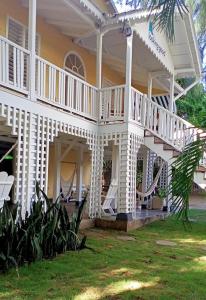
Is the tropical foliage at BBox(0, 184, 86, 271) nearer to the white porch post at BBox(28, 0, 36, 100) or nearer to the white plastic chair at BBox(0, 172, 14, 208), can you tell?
the white plastic chair at BBox(0, 172, 14, 208)

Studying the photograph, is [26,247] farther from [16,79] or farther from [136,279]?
[16,79]

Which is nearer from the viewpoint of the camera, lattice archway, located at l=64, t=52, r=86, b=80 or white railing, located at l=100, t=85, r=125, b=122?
white railing, located at l=100, t=85, r=125, b=122

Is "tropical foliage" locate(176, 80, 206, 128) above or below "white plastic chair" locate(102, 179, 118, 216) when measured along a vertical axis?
above

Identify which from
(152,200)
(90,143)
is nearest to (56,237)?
(90,143)

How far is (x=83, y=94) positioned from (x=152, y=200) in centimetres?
602

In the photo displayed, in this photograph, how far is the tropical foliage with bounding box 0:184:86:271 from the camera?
20.6 ft

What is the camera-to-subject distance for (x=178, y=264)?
23.9ft

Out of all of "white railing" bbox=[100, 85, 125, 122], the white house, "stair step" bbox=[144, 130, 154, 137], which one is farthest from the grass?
"stair step" bbox=[144, 130, 154, 137]

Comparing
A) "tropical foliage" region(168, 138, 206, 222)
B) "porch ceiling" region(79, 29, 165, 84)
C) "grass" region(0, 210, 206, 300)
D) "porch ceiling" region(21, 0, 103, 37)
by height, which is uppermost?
"porch ceiling" region(21, 0, 103, 37)

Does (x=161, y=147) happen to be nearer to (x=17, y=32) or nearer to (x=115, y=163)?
(x=115, y=163)

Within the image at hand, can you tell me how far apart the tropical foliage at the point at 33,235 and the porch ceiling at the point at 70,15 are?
5.42 meters

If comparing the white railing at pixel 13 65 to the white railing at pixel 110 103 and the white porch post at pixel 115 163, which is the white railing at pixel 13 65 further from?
the white porch post at pixel 115 163

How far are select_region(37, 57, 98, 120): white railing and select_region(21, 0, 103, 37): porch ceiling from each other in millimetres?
1562

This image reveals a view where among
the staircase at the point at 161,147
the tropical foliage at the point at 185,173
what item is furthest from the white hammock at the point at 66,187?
the tropical foliage at the point at 185,173
